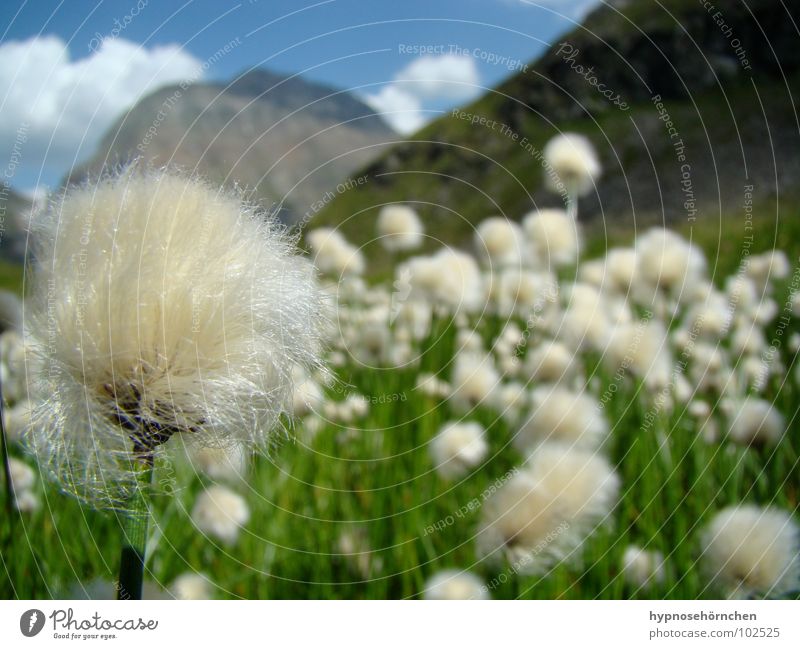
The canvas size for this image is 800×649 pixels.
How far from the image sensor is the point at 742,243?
235cm

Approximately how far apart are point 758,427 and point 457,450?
46cm

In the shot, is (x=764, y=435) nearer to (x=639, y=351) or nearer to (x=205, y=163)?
(x=639, y=351)

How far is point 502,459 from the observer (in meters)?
1.17

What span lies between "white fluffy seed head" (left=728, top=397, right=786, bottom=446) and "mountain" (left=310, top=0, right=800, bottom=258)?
2.26ft

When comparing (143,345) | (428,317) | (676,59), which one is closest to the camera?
(143,345)

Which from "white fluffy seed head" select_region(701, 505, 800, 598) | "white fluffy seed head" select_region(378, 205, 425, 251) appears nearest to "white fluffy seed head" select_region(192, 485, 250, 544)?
"white fluffy seed head" select_region(701, 505, 800, 598)

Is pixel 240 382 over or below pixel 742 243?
below

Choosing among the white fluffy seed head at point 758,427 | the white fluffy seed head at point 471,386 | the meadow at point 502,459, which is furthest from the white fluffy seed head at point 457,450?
the white fluffy seed head at point 758,427

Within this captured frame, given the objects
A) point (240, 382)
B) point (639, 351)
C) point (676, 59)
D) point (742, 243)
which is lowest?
point (240, 382)

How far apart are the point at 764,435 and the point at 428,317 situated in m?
0.73

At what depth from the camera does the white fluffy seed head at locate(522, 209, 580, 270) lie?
5.15 feet

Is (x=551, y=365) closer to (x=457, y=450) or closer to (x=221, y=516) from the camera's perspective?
(x=457, y=450)

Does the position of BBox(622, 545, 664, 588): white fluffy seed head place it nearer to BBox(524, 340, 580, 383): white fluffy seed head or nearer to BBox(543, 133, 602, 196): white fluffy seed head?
BBox(524, 340, 580, 383): white fluffy seed head
